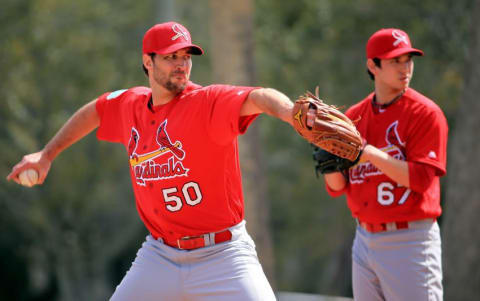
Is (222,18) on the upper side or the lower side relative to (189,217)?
upper

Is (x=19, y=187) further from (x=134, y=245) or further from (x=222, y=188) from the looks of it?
(x=222, y=188)

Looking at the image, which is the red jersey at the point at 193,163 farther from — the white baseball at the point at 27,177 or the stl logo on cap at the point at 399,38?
the stl logo on cap at the point at 399,38

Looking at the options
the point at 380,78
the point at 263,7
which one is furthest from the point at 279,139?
the point at 380,78

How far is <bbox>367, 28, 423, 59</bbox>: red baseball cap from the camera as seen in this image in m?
4.38

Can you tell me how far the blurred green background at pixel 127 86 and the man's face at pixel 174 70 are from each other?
463 centimetres

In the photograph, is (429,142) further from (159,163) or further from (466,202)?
(466,202)

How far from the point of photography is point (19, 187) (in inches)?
603

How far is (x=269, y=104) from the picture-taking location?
353 cm

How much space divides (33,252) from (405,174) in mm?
14106

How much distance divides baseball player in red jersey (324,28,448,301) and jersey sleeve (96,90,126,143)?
1422mm

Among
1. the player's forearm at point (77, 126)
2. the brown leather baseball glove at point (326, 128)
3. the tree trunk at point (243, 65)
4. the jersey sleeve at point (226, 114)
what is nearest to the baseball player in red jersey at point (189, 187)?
the jersey sleeve at point (226, 114)

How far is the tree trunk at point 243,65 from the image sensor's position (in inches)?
340

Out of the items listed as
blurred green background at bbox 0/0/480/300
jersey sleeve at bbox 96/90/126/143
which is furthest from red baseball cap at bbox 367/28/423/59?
blurred green background at bbox 0/0/480/300

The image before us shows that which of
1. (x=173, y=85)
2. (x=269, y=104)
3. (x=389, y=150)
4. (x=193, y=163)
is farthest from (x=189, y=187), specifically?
(x=389, y=150)
